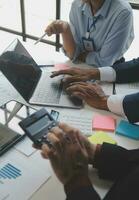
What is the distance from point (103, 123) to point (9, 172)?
0.46 m

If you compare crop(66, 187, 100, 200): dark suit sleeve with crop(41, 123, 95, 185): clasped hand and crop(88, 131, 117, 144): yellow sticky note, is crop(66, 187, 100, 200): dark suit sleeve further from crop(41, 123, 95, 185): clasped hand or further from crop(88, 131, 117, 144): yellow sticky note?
crop(88, 131, 117, 144): yellow sticky note

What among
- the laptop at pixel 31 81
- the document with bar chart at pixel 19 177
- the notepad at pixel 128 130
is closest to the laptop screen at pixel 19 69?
the laptop at pixel 31 81

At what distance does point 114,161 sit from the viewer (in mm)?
964

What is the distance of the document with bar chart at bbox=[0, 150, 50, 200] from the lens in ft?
2.86

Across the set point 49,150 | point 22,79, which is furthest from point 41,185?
point 22,79

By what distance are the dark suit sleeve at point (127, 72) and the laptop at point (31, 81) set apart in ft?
1.04

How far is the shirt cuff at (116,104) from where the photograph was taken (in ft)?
4.16

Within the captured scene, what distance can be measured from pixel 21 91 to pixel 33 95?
15 cm

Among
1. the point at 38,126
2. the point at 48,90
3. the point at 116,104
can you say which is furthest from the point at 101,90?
the point at 38,126

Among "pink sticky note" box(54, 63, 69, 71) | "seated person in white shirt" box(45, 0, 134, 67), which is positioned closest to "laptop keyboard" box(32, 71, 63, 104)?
"pink sticky note" box(54, 63, 69, 71)

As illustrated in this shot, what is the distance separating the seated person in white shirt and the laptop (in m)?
0.37

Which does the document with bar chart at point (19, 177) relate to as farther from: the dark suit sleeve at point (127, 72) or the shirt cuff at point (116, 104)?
the dark suit sleeve at point (127, 72)

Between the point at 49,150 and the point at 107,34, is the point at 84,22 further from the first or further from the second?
the point at 49,150

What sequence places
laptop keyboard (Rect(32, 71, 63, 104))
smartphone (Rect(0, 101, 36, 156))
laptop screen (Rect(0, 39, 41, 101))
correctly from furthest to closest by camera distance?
1. laptop keyboard (Rect(32, 71, 63, 104))
2. laptop screen (Rect(0, 39, 41, 101))
3. smartphone (Rect(0, 101, 36, 156))
